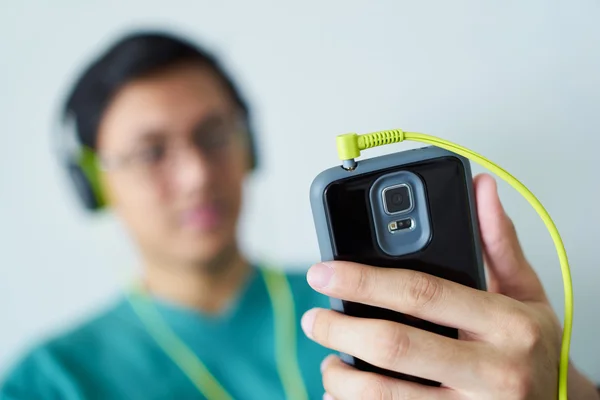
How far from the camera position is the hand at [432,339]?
1.16 feet

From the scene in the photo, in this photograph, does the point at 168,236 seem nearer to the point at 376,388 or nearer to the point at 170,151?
the point at 170,151

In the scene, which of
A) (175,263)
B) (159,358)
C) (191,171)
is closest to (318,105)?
(191,171)

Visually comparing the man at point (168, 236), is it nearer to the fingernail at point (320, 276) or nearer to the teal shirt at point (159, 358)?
the teal shirt at point (159, 358)

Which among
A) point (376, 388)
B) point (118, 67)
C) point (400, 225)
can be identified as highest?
point (118, 67)

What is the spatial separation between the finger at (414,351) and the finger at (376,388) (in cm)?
1

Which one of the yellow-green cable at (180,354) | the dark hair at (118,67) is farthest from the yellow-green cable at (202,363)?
the dark hair at (118,67)

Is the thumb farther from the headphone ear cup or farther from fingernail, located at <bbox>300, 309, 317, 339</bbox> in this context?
the headphone ear cup

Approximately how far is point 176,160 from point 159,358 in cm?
27

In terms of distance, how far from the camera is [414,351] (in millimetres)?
354

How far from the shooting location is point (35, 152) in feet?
2.24

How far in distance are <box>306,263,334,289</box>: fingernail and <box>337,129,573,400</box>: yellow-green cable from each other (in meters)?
0.08

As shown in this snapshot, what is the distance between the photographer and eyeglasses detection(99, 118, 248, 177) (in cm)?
67

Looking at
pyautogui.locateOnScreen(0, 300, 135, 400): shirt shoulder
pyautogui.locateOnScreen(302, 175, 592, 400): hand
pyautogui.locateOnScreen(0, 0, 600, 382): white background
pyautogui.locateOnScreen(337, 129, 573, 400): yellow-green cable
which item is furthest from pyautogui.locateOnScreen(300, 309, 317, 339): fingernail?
pyautogui.locateOnScreen(0, 300, 135, 400): shirt shoulder

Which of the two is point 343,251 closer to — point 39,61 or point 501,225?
point 501,225
